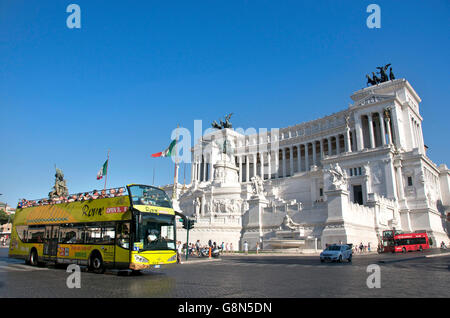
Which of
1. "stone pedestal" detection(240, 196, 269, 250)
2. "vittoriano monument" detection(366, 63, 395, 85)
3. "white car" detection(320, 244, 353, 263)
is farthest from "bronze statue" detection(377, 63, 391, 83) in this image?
"white car" detection(320, 244, 353, 263)

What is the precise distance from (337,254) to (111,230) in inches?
571

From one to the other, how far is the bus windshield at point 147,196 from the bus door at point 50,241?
6.50m

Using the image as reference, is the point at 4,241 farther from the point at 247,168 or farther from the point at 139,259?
the point at 139,259

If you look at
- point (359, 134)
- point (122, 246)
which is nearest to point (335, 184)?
point (122, 246)

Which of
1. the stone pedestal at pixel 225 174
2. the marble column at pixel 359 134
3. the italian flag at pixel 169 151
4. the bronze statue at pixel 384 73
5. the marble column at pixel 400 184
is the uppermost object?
the bronze statue at pixel 384 73

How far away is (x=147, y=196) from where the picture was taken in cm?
1593

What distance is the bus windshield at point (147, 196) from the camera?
15430 millimetres

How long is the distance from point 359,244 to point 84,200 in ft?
89.7

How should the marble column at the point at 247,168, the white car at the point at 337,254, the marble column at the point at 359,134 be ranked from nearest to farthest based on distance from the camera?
the white car at the point at 337,254
the marble column at the point at 359,134
the marble column at the point at 247,168

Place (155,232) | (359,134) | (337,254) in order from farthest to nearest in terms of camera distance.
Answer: (359,134)
(337,254)
(155,232)

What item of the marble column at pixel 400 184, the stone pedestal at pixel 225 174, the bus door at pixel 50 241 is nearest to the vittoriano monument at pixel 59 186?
the stone pedestal at pixel 225 174

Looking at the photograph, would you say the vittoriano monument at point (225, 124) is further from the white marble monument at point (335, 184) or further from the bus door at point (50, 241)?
the bus door at point (50, 241)
